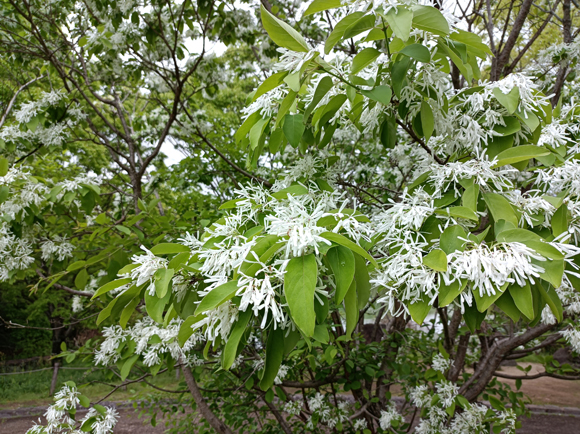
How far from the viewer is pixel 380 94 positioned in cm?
116

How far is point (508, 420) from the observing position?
263 cm

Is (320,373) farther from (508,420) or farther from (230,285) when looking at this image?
(230,285)

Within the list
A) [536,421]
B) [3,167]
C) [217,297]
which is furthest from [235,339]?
[536,421]

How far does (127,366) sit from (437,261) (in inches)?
72.6

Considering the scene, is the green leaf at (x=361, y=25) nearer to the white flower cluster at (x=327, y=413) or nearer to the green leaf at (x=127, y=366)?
the green leaf at (x=127, y=366)

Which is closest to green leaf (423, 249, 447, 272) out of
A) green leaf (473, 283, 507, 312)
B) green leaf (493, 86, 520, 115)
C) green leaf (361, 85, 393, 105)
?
green leaf (473, 283, 507, 312)

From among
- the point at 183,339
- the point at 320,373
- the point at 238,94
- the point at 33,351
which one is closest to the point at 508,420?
the point at 320,373

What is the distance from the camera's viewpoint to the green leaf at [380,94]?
1137 mm

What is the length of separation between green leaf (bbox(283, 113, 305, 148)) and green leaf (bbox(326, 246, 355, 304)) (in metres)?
0.60

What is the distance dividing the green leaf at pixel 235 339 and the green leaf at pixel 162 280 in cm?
26

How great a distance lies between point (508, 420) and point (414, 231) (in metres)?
2.35

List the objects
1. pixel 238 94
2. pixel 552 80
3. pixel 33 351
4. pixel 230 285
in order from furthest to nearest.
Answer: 1. pixel 33 351
2. pixel 238 94
3. pixel 552 80
4. pixel 230 285

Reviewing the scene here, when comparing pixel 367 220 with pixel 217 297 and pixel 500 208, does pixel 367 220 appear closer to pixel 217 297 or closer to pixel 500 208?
pixel 500 208

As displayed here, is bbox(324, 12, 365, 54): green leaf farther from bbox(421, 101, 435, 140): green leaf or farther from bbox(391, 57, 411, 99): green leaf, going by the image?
bbox(421, 101, 435, 140): green leaf
